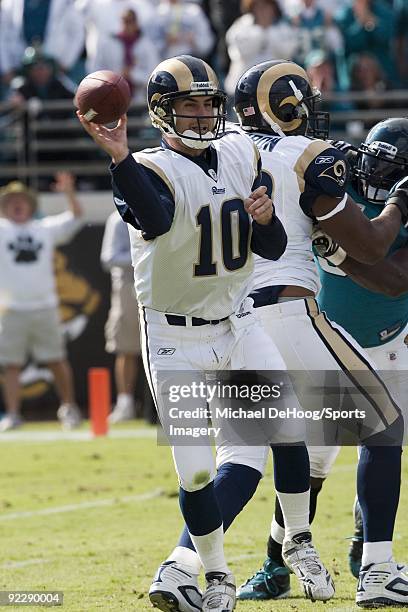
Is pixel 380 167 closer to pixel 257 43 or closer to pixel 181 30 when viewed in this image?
pixel 257 43

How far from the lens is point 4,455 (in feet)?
33.2

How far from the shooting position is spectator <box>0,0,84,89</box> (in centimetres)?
1325

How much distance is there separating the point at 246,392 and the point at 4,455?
568cm

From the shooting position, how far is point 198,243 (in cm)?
455

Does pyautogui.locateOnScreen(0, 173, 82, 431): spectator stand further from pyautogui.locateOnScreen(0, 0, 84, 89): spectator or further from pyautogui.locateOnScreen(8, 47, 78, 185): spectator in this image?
pyautogui.locateOnScreen(0, 0, 84, 89): spectator

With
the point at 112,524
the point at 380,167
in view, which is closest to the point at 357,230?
the point at 380,167

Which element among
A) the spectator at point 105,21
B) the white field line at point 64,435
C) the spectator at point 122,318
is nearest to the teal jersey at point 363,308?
the white field line at point 64,435

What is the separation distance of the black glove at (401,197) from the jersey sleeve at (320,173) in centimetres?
25

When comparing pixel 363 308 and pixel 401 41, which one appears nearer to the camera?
pixel 363 308

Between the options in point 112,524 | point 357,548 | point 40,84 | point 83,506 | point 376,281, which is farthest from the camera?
point 40,84

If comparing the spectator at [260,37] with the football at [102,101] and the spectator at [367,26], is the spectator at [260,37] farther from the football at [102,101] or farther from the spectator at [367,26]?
the football at [102,101]

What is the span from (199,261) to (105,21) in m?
8.81

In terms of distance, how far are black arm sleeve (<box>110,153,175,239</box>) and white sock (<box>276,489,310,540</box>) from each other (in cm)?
119

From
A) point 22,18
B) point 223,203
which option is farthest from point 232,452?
point 22,18
